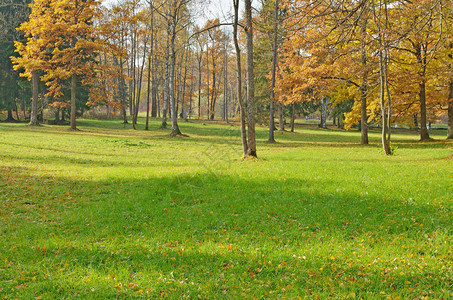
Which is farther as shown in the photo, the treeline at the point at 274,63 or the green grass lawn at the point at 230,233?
the treeline at the point at 274,63

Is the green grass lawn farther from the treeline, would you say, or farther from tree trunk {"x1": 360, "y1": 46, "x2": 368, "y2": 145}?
tree trunk {"x1": 360, "y1": 46, "x2": 368, "y2": 145}

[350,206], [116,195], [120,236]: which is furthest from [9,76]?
[350,206]

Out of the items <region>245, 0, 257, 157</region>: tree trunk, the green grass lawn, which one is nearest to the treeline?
<region>245, 0, 257, 157</region>: tree trunk

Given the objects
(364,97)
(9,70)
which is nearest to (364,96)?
(364,97)

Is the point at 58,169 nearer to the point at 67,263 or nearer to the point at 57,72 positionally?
the point at 67,263

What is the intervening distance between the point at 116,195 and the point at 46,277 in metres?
4.55

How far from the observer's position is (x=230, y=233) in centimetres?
637

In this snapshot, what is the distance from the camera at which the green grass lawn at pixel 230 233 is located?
4.43 metres

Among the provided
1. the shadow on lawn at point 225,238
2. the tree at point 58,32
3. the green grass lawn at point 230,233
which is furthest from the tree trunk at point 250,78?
the tree at point 58,32

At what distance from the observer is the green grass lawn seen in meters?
4.43

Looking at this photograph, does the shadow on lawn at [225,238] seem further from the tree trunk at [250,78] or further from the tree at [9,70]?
the tree at [9,70]

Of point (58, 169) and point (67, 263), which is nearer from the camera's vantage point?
point (67, 263)

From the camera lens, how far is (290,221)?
6852 mm

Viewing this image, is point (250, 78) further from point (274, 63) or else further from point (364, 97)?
point (274, 63)
